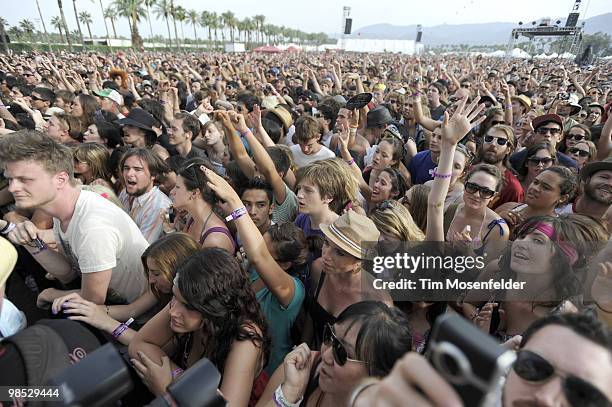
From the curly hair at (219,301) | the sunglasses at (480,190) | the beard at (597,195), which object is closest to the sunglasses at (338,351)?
the curly hair at (219,301)

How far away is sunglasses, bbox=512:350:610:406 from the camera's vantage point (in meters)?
0.83

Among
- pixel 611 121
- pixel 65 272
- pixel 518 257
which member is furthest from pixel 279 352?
pixel 611 121

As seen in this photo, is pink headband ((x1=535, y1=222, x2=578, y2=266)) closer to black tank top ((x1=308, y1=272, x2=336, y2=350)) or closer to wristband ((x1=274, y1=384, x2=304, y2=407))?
black tank top ((x1=308, y1=272, x2=336, y2=350))

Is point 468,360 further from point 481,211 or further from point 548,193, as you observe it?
point 548,193

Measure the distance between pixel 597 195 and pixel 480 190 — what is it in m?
1.23

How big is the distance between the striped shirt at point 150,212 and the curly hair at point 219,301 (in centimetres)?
176

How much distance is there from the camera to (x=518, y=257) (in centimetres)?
218

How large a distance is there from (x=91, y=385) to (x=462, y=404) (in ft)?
2.09

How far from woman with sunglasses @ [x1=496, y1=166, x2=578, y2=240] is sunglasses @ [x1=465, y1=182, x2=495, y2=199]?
0.56 metres

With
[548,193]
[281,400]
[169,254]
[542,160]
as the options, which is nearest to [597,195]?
[548,193]

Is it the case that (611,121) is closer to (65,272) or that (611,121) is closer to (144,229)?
(144,229)

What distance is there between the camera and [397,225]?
2691mm

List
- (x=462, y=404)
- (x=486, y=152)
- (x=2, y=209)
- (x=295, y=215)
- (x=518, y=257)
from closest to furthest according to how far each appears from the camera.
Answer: (x=462, y=404) → (x=518, y=257) → (x=295, y=215) → (x=2, y=209) → (x=486, y=152)

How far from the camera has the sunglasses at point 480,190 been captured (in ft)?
9.92
